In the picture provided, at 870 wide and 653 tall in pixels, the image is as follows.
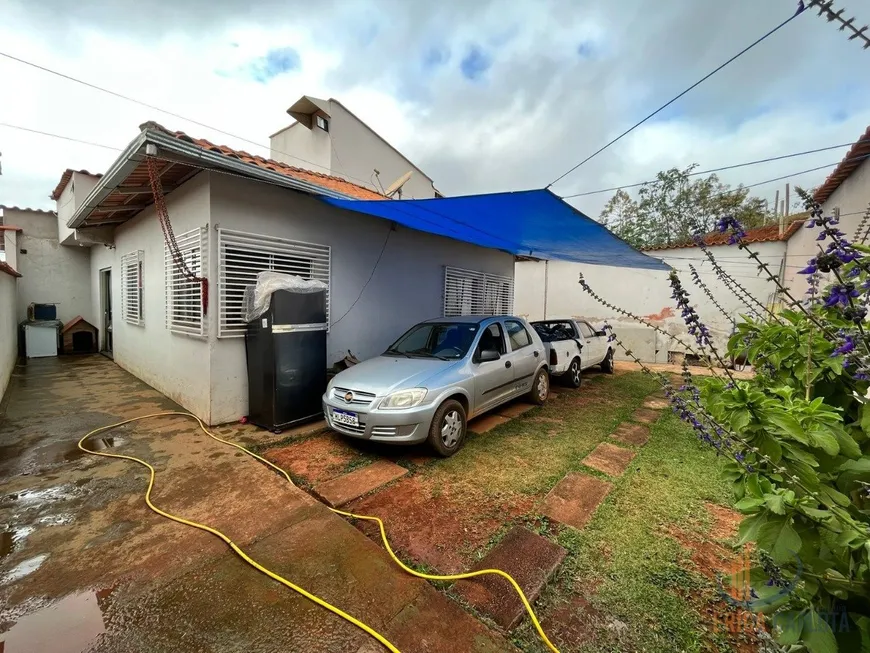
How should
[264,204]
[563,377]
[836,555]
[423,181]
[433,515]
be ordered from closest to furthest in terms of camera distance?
1. [836,555]
2. [433,515]
3. [264,204]
4. [563,377]
5. [423,181]

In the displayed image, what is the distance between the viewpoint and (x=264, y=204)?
5.07 m

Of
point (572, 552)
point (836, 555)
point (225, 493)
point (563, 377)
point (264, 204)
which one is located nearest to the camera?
point (836, 555)

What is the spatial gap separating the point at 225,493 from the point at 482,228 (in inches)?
190

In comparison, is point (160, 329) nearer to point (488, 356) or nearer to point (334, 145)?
point (488, 356)

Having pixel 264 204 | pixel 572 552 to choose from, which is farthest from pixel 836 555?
pixel 264 204

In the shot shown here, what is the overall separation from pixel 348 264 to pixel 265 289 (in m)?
2.01

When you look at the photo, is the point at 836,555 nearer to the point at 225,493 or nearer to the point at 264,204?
the point at 225,493

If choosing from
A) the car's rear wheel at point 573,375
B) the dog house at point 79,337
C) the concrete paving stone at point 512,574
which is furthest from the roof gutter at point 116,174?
the car's rear wheel at point 573,375

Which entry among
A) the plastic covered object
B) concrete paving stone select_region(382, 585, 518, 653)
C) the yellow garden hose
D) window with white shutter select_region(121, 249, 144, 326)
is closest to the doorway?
window with white shutter select_region(121, 249, 144, 326)

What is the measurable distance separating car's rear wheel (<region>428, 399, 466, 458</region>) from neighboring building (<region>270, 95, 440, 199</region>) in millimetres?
8147

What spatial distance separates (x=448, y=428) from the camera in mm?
4059

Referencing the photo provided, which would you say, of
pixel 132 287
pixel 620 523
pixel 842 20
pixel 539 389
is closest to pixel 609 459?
pixel 620 523

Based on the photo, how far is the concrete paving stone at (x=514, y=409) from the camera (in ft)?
18.5

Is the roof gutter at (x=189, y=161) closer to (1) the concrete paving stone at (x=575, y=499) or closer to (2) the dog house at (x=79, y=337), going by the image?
(1) the concrete paving stone at (x=575, y=499)
